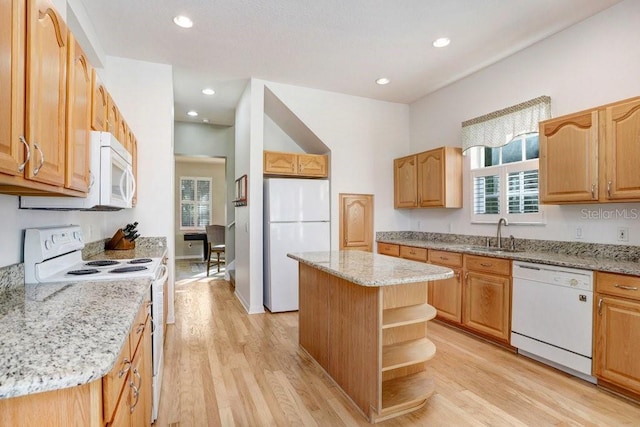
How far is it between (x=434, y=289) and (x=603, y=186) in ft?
6.08

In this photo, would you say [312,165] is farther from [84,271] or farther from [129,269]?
[84,271]

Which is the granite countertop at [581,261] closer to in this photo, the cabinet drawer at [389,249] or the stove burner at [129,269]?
the cabinet drawer at [389,249]

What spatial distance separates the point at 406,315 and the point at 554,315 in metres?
1.35

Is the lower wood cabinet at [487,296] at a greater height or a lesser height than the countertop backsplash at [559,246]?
lesser

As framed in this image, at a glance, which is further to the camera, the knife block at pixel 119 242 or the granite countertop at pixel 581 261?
the knife block at pixel 119 242

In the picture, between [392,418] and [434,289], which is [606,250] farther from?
[392,418]

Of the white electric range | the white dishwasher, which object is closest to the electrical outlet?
the white dishwasher

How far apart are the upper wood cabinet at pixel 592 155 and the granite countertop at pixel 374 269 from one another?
4.68ft

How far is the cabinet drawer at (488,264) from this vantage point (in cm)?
292

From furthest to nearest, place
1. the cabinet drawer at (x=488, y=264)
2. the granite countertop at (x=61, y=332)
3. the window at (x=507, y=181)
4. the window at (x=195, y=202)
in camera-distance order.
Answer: the window at (x=195, y=202) → the window at (x=507, y=181) → the cabinet drawer at (x=488, y=264) → the granite countertop at (x=61, y=332)

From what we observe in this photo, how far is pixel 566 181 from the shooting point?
2.68m

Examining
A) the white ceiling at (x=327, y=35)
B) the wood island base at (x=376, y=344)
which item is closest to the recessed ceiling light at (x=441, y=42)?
the white ceiling at (x=327, y=35)

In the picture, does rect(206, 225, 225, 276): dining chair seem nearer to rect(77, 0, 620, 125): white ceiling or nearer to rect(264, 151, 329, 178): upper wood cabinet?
rect(264, 151, 329, 178): upper wood cabinet

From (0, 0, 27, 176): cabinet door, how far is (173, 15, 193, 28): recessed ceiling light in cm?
198
